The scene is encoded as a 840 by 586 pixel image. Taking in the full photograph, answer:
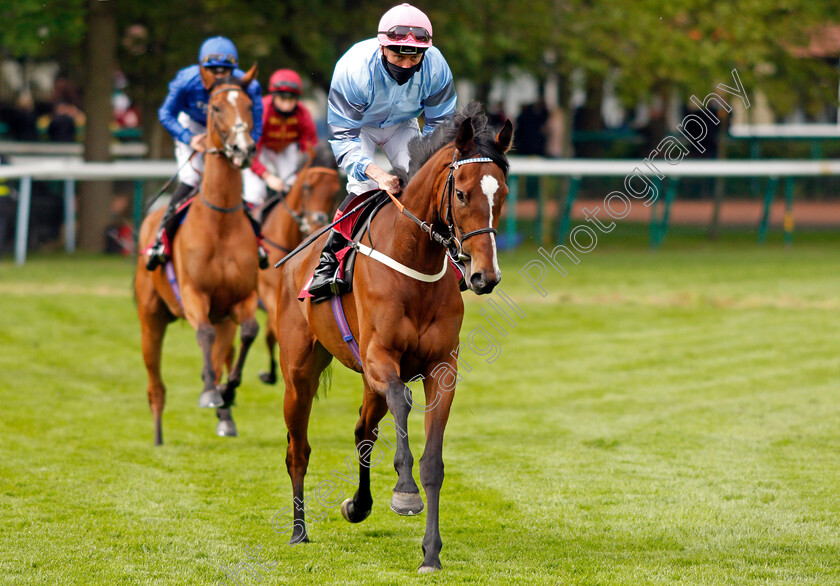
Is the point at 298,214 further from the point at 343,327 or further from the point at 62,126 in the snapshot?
the point at 62,126

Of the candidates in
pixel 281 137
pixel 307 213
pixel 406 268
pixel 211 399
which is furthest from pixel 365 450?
pixel 281 137

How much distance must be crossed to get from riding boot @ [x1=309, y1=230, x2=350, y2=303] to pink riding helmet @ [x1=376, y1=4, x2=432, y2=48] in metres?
0.98

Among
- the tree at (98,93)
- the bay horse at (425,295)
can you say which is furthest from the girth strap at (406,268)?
the tree at (98,93)

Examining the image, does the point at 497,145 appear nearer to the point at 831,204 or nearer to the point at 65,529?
the point at 65,529

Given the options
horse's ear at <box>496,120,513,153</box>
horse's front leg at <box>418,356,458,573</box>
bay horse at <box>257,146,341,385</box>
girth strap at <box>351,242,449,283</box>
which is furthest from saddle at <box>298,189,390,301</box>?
bay horse at <box>257,146,341,385</box>

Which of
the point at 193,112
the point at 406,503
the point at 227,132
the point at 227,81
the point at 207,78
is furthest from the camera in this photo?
the point at 193,112

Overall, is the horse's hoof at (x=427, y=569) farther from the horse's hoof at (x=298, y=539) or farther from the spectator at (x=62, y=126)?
the spectator at (x=62, y=126)

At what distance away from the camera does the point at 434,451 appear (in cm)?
475

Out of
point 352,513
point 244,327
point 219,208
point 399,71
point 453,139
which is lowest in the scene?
point 352,513

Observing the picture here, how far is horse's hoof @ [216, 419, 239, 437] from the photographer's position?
26.2 ft

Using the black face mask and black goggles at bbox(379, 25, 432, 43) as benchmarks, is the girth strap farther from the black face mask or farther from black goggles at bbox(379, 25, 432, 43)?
black goggles at bbox(379, 25, 432, 43)

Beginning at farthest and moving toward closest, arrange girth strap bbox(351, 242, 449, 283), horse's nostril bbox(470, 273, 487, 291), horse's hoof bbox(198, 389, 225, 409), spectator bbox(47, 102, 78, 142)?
spectator bbox(47, 102, 78, 142) < horse's hoof bbox(198, 389, 225, 409) < girth strap bbox(351, 242, 449, 283) < horse's nostril bbox(470, 273, 487, 291)

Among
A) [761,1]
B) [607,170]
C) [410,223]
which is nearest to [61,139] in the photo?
[607,170]

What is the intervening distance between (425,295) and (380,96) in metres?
1.07
